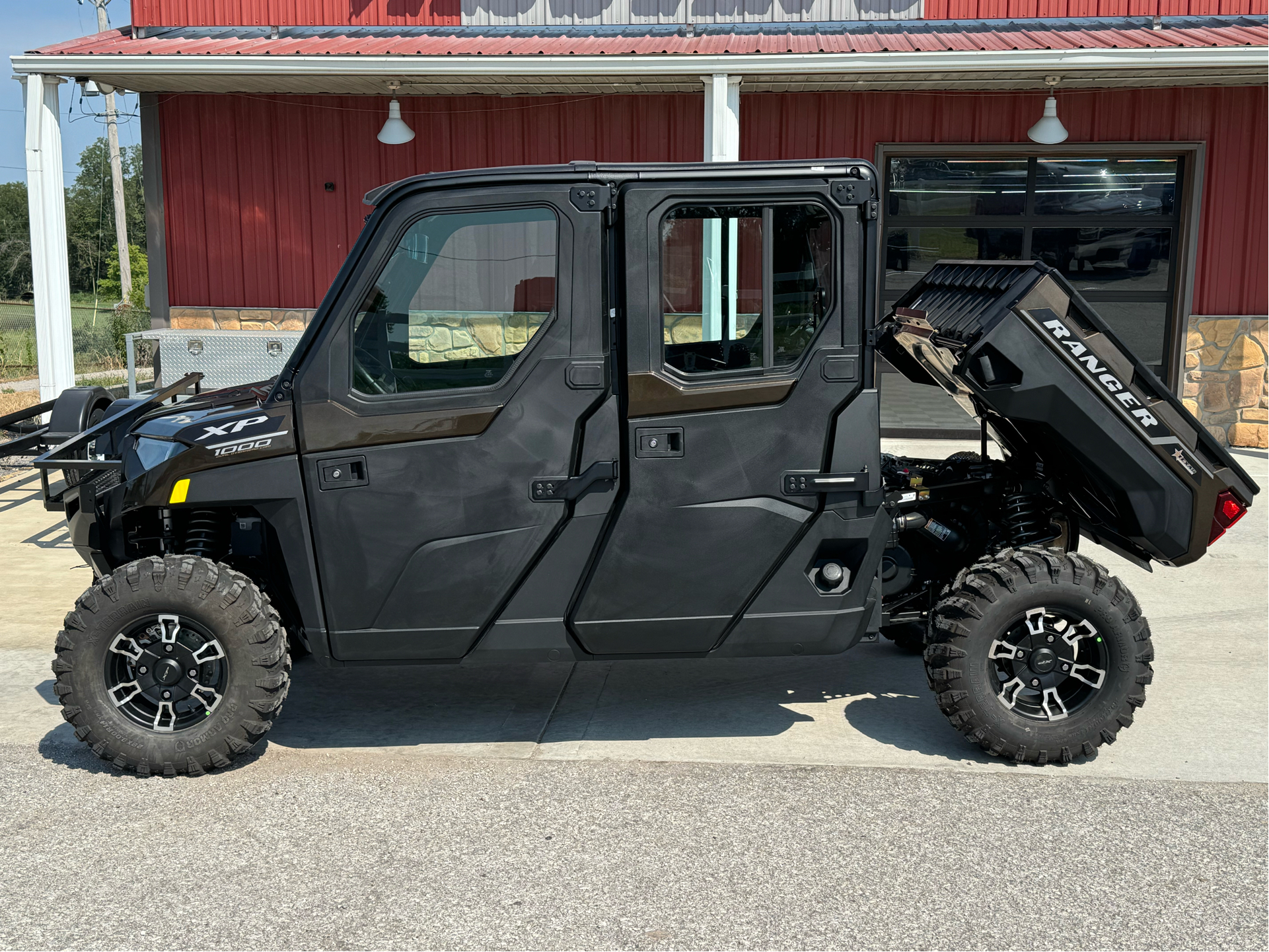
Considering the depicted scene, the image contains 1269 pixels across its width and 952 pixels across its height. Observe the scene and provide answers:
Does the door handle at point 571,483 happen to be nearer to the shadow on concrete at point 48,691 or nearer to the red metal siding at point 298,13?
the shadow on concrete at point 48,691

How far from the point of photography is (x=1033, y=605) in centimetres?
463

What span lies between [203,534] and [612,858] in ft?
6.98

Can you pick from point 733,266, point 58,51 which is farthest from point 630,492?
point 58,51

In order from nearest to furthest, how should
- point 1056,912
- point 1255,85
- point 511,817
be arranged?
1. point 1056,912
2. point 511,817
3. point 1255,85

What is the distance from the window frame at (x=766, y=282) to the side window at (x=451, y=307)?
0.40 m

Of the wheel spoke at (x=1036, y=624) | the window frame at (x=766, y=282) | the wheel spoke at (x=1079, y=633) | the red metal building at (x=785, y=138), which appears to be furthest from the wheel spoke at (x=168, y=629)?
the red metal building at (x=785, y=138)

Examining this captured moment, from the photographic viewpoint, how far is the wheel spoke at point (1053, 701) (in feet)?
15.4

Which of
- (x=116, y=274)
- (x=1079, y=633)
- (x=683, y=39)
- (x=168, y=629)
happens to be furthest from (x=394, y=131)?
(x=116, y=274)

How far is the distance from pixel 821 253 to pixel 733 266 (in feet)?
1.17

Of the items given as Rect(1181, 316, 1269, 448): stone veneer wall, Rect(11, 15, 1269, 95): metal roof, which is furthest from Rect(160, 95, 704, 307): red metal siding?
Rect(1181, 316, 1269, 448): stone veneer wall

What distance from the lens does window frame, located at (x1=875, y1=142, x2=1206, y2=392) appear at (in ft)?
38.8

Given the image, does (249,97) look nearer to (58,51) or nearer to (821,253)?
(58,51)

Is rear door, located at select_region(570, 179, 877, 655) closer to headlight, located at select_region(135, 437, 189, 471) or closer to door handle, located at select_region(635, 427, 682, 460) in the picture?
door handle, located at select_region(635, 427, 682, 460)

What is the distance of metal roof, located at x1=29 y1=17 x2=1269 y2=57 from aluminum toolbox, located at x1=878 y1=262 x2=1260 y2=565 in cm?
612
